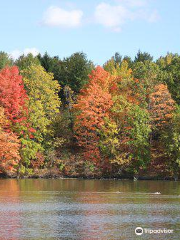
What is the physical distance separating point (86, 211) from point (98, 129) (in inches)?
1707

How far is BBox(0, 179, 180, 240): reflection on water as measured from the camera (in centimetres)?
3644

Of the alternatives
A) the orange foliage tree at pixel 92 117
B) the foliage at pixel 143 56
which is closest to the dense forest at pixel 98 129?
the orange foliage tree at pixel 92 117

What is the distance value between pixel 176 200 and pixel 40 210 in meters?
15.3

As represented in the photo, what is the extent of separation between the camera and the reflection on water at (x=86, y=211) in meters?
36.4

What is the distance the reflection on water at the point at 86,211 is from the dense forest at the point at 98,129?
16.6 metres

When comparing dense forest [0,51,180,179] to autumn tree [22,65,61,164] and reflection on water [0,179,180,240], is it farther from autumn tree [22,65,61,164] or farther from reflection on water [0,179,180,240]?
reflection on water [0,179,180,240]

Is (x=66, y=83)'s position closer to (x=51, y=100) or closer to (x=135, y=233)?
(x=51, y=100)

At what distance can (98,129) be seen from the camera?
296 ft

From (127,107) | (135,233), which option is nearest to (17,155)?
(127,107)

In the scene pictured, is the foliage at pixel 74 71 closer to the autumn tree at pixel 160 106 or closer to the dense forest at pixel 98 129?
the dense forest at pixel 98 129

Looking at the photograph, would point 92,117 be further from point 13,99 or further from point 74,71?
point 74,71

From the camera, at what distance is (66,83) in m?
113

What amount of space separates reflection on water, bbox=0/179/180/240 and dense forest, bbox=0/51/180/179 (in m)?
16.6

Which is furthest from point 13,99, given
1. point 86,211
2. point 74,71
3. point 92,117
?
point 86,211
